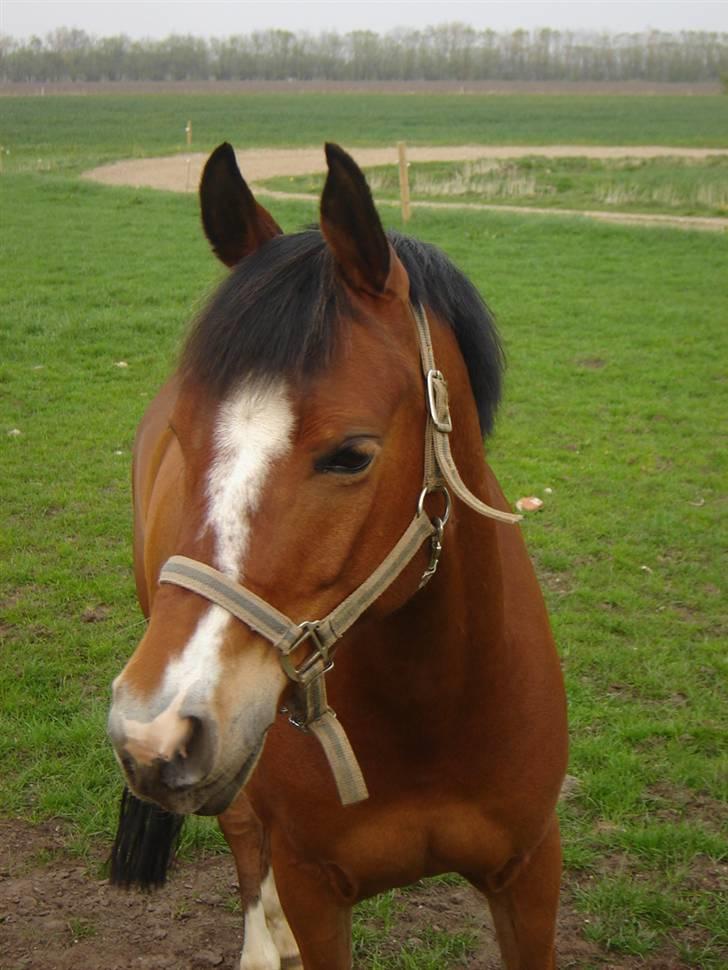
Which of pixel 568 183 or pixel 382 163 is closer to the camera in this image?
pixel 568 183

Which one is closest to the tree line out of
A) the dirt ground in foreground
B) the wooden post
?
the wooden post

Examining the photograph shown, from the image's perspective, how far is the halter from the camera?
148 centimetres

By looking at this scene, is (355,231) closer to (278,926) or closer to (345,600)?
(345,600)

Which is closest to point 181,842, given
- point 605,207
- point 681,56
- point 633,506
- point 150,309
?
point 633,506

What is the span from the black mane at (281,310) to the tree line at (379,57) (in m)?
104

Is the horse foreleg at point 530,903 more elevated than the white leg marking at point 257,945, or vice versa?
the horse foreleg at point 530,903

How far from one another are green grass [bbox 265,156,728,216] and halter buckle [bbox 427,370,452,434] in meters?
19.5

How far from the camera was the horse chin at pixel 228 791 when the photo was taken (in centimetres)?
147

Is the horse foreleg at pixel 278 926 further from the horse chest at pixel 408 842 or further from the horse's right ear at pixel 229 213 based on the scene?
the horse's right ear at pixel 229 213

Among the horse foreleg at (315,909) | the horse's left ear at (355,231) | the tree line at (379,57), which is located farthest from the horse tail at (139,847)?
the tree line at (379,57)

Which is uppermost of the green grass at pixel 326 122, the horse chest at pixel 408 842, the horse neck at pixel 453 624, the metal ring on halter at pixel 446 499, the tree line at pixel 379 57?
the tree line at pixel 379 57

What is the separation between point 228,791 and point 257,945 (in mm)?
1908

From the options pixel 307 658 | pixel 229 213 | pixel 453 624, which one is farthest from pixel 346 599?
pixel 229 213

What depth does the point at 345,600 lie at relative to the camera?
1631 mm
